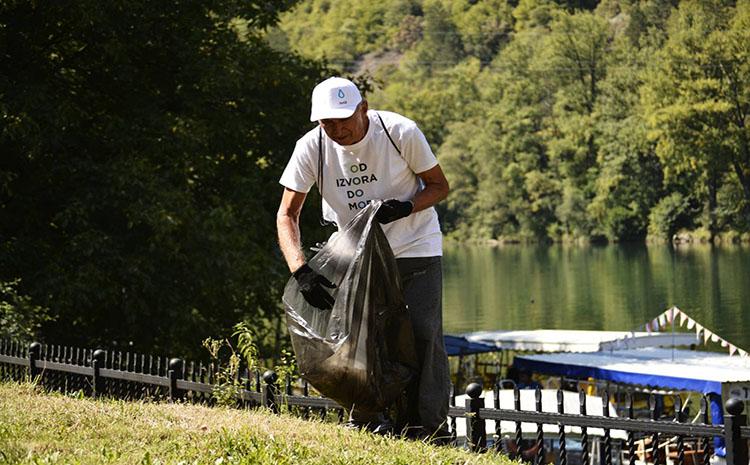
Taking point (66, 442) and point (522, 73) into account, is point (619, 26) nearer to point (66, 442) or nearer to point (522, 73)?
point (522, 73)

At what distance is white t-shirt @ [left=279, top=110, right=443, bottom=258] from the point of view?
579 cm

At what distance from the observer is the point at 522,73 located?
11400 cm

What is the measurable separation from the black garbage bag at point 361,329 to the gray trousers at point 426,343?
85mm

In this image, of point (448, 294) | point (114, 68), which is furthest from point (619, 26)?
point (114, 68)

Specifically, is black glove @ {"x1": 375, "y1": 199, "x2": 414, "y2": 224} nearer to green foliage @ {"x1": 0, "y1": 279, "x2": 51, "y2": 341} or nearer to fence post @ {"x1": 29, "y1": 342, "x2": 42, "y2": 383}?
fence post @ {"x1": 29, "y1": 342, "x2": 42, "y2": 383}

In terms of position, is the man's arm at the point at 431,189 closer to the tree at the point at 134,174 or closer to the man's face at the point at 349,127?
the man's face at the point at 349,127

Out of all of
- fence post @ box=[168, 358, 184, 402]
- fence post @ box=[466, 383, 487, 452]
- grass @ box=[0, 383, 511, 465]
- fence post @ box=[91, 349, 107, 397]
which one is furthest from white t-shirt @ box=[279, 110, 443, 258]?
fence post @ box=[91, 349, 107, 397]

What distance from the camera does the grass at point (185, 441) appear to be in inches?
189

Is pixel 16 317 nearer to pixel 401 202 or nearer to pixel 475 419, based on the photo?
pixel 475 419

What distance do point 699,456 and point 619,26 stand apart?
129456 mm

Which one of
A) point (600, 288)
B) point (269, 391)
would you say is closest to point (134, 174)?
point (269, 391)

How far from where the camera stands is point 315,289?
572 centimetres

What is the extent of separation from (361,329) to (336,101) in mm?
1094

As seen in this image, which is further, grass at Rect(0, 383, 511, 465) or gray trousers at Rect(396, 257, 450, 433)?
gray trousers at Rect(396, 257, 450, 433)
